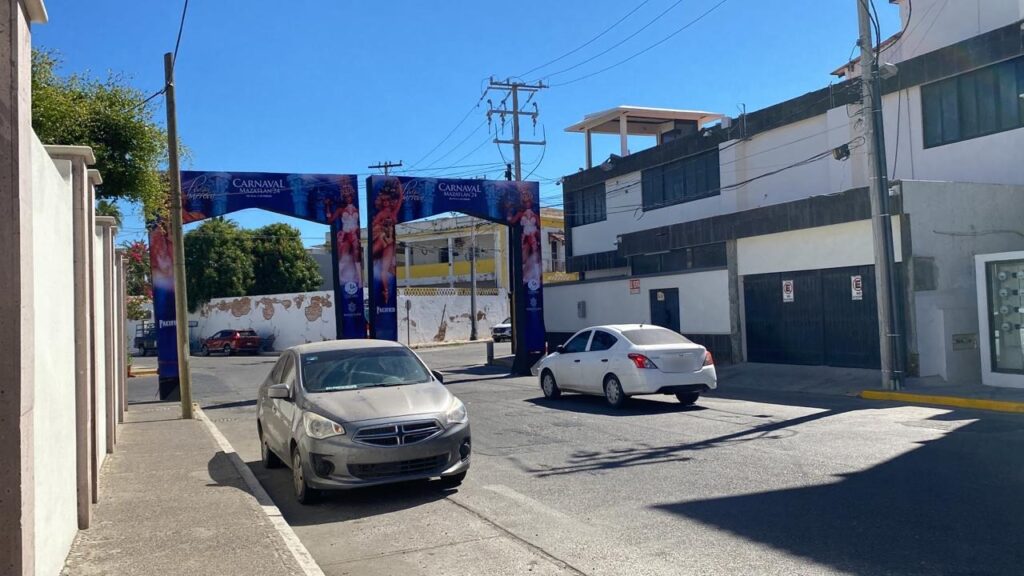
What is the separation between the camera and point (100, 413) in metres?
9.27

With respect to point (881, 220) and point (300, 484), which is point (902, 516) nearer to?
point (300, 484)

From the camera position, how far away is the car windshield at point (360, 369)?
9.24m

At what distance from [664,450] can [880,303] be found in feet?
26.1

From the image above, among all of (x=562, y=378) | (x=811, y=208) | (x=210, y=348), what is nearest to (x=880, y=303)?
(x=811, y=208)

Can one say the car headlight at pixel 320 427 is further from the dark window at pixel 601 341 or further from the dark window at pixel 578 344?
the dark window at pixel 578 344

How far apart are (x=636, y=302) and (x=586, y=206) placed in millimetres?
10342

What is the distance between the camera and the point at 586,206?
119 ft

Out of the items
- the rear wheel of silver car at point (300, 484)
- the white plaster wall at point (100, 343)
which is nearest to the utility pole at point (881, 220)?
the rear wheel of silver car at point (300, 484)

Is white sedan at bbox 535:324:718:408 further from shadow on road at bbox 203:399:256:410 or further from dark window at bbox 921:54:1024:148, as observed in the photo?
dark window at bbox 921:54:1024:148

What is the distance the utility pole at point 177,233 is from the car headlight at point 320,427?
7.63 meters

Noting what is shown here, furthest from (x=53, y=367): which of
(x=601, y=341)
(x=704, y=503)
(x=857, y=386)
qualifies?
(x=857, y=386)

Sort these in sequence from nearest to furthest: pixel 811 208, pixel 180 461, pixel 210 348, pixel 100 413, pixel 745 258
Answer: pixel 100 413 < pixel 180 461 < pixel 811 208 < pixel 745 258 < pixel 210 348

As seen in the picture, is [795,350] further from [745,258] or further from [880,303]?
[880,303]

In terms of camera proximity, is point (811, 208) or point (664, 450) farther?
point (811, 208)
